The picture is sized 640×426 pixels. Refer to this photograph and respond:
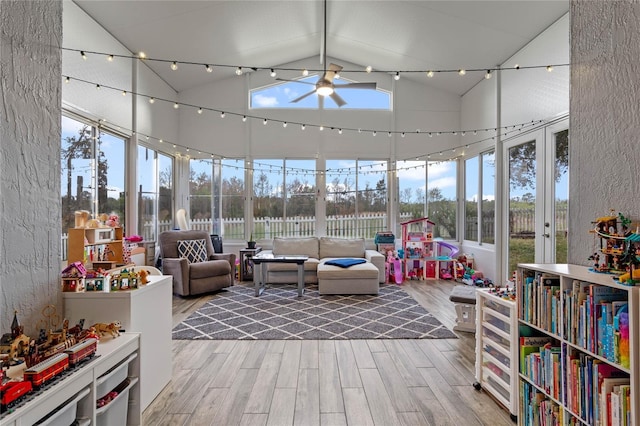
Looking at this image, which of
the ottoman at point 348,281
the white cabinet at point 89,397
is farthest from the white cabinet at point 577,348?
the ottoman at point 348,281

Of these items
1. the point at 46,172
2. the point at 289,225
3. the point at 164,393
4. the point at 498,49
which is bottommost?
the point at 164,393

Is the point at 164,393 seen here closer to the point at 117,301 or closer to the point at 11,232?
the point at 117,301

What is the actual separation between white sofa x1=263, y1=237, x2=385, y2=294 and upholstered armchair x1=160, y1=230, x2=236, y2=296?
3.02 feet

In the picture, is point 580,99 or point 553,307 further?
point 580,99

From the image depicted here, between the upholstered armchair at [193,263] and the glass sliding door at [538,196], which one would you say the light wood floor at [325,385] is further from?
the glass sliding door at [538,196]

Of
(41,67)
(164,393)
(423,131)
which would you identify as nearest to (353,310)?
(164,393)

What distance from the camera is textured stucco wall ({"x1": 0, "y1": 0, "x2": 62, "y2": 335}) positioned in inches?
68.8

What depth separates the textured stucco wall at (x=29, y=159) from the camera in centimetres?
175

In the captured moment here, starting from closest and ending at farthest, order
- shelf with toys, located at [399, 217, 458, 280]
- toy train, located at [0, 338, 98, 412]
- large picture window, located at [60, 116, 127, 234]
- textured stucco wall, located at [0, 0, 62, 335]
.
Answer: toy train, located at [0, 338, 98, 412] → textured stucco wall, located at [0, 0, 62, 335] → large picture window, located at [60, 116, 127, 234] → shelf with toys, located at [399, 217, 458, 280]

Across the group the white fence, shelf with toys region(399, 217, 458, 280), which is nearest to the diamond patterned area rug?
shelf with toys region(399, 217, 458, 280)

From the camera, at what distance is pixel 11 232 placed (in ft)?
5.84

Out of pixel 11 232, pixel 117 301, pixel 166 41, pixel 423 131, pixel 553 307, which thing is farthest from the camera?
pixel 423 131

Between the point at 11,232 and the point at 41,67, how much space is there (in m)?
0.95

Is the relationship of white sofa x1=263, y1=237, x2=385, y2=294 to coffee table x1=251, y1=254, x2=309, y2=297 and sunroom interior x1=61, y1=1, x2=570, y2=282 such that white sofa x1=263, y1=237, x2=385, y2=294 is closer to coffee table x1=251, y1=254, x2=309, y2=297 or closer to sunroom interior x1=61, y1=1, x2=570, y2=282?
coffee table x1=251, y1=254, x2=309, y2=297
